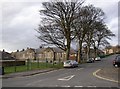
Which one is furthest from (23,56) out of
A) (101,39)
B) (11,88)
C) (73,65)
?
(11,88)

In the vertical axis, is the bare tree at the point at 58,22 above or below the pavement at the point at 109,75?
above

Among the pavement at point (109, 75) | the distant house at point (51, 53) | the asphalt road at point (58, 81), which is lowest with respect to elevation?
the asphalt road at point (58, 81)

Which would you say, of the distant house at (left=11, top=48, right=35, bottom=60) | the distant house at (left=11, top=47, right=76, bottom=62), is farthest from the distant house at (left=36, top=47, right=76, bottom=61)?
the distant house at (left=11, top=48, right=35, bottom=60)

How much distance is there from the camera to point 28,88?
16969 millimetres

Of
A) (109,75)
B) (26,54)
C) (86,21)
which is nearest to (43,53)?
(26,54)

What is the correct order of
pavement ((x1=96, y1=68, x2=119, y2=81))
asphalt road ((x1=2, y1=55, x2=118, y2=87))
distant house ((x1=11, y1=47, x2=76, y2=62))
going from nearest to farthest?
1. asphalt road ((x1=2, y1=55, x2=118, y2=87))
2. pavement ((x1=96, y1=68, x2=119, y2=81))
3. distant house ((x1=11, y1=47, x2=76, y2=62))

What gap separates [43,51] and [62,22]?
3525 inches

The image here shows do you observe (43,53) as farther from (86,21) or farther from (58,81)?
(58,81)

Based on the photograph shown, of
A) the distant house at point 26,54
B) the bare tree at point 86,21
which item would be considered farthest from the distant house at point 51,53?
the bare tree at point 86,21

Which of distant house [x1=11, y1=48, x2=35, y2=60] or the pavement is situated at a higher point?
distant house [x1=11, y1=48, x2=35, y2=60]

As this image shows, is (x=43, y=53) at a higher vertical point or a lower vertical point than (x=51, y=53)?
higher

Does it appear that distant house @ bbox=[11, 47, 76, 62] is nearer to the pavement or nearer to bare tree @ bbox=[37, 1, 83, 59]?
bare tree @ bbox=[37, 1, 83, 59]

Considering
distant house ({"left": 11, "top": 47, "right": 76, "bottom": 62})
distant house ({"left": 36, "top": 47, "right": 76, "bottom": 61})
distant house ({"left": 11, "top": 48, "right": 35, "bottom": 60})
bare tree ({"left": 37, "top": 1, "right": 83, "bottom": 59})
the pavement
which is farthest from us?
distant house ({"left": 11, "top": 48, "right": 35, "bottom": 60})

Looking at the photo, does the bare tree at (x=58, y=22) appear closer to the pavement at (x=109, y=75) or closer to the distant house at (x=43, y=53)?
the pavement at (x=109, y=75)
